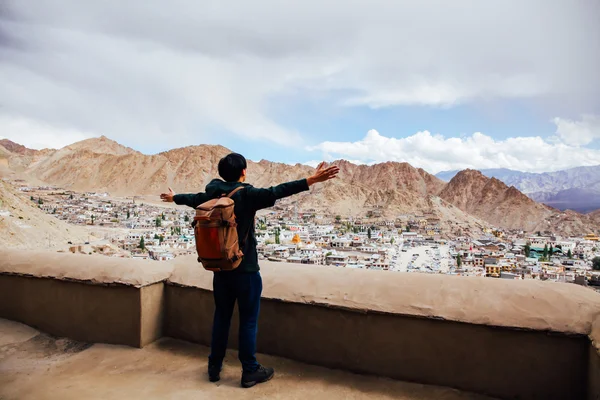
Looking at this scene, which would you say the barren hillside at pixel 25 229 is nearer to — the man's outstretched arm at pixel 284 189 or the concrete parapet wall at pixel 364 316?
the concrete parapet wall at pixel 364 316

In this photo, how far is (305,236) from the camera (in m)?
37.7

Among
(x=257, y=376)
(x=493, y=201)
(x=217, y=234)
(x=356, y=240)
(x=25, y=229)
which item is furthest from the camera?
(x=493, y=201)

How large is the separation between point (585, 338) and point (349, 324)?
3.56ft

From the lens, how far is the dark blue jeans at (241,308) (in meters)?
2.00

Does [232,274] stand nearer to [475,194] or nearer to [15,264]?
[15,264]

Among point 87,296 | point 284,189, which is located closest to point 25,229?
point 87,296

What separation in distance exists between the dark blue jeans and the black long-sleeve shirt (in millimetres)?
70

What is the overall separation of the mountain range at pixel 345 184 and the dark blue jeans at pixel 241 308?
54.7 metres

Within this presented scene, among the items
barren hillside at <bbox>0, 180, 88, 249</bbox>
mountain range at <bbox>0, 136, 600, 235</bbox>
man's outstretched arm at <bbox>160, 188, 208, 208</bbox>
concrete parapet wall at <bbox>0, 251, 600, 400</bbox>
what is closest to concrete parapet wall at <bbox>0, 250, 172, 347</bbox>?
concrete parapet wall at <bbox>0, 251, 600, 400</bbox>

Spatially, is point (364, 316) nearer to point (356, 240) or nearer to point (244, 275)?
point (244, 275)

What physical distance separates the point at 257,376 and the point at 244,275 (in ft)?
1.85

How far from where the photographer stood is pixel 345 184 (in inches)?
3391

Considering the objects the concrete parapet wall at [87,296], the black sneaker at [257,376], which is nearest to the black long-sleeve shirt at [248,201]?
the black sneaker at [257,376]

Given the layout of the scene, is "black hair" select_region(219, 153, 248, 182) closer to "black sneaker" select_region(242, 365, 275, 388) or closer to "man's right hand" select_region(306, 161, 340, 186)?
"man's right hand" select_region(306, 161, 340, 186)
